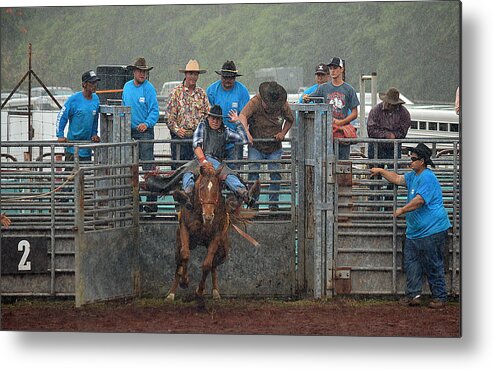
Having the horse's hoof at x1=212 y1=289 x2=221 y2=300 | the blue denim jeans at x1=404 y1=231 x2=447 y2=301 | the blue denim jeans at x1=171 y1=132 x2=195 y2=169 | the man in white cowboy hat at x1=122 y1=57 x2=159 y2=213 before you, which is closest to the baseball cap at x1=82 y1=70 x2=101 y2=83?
the man in white cowboy hat at x1=122 y1=57 x2=159 y2=213

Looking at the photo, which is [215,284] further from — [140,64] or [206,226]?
[140,64]

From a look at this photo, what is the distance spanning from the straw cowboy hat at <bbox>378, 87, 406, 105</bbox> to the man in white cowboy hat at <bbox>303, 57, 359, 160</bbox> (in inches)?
9.2

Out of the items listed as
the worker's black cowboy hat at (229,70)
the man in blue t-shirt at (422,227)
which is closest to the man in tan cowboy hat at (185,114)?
the worker's black cowboy hat at (229,70)

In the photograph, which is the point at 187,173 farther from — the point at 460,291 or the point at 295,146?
the point at 460,291

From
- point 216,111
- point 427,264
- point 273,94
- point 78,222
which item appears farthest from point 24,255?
point 427,264

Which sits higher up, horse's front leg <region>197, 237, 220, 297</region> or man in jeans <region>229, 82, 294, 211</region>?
man in jeans <region>229, 82, 294, 211</region>

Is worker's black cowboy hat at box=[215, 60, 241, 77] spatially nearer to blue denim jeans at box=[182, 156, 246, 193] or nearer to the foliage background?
the foliage background

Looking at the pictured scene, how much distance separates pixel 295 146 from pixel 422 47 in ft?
4.11

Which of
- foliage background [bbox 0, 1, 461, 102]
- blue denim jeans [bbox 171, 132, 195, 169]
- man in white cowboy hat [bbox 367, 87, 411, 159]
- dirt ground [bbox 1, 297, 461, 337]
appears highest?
foliage background [bbox 0, 1, 461, 102]

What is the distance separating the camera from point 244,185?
13883 mm

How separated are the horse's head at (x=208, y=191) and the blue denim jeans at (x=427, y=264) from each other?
1329mm

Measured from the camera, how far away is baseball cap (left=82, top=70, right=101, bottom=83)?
543 inches

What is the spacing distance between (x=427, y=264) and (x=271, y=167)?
127 cm

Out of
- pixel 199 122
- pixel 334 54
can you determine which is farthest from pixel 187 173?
pixel 334 54
